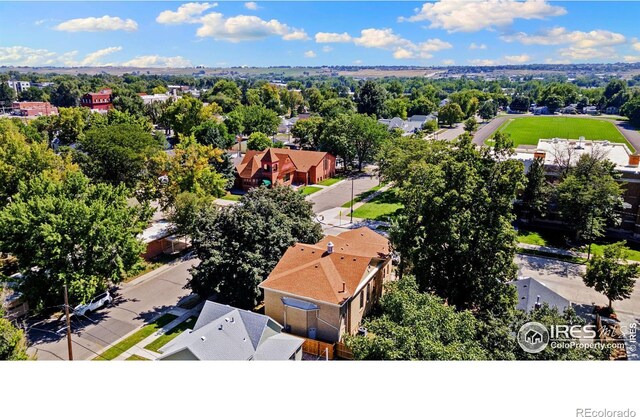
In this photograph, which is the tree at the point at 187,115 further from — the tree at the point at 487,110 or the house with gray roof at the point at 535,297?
the tree at the point at 487,110

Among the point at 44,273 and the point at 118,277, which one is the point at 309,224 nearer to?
the point at 118,277

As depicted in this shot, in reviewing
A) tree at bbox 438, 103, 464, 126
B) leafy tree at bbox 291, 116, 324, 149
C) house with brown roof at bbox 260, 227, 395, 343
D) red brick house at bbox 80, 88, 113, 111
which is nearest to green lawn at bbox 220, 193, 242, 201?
leafy tree at bbox 291, 116, 324, 149

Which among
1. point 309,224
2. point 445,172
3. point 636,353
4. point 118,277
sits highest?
point 445,172

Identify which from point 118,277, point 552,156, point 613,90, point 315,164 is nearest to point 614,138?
point 552,156

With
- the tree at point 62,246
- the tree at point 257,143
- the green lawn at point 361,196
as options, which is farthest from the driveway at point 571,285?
the tree at point 257,143

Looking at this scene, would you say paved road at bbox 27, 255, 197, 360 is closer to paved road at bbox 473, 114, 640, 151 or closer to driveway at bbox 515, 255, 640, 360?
driveway at bbox 515, 255, 640, 360

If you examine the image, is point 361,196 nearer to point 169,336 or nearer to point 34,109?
point 169,336
